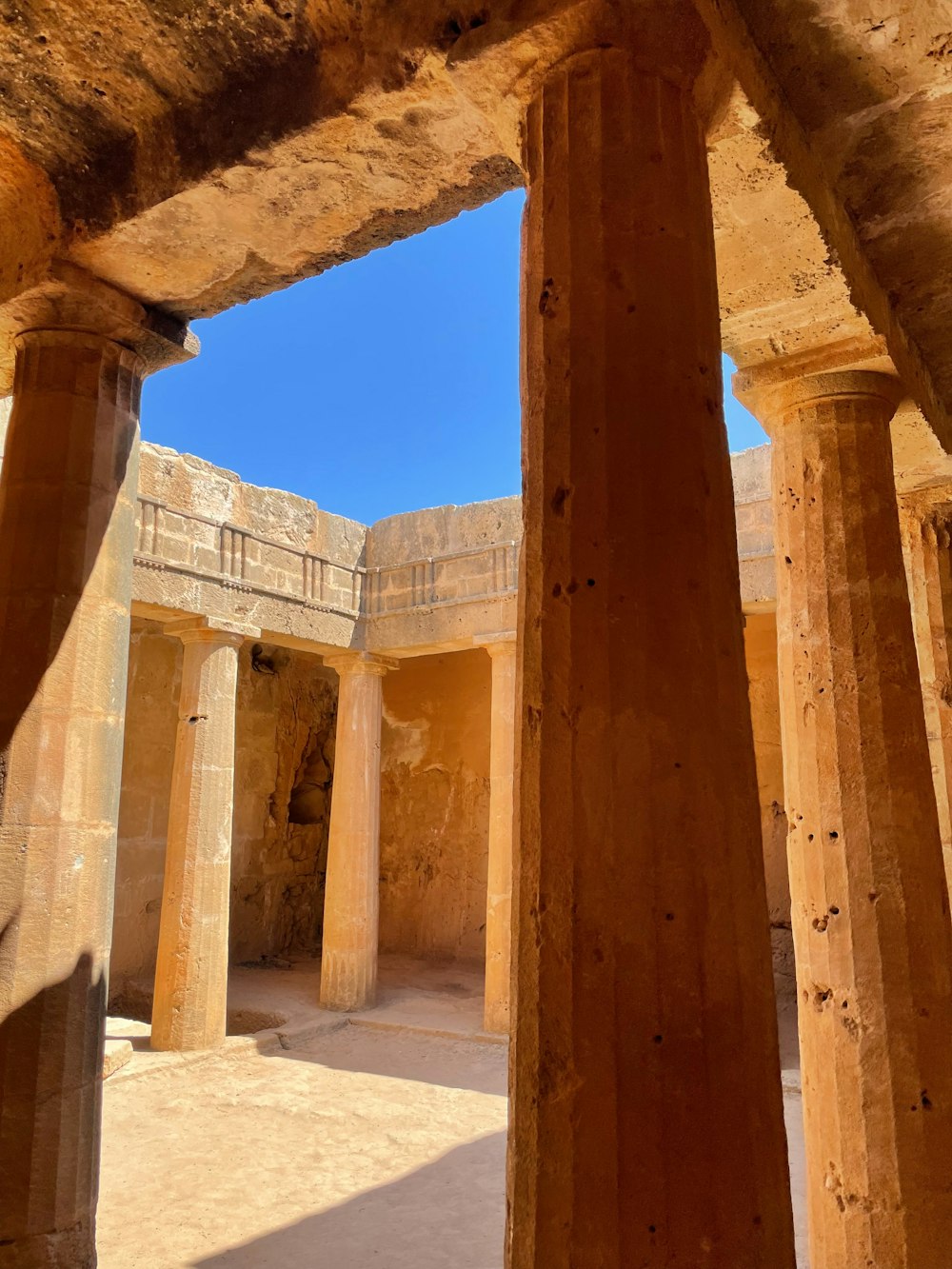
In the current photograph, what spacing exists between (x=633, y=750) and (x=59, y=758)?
2.49 m

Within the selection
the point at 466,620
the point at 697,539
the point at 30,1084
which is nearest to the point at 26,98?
the point at 697,539

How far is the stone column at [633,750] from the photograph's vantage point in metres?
1.68

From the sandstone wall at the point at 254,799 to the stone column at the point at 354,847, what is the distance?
2.73 meters

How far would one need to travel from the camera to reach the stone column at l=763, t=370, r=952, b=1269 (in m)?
3.21

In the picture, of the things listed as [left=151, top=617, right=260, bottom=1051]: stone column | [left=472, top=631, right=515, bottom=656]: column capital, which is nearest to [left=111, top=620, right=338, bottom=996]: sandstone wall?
[left=151, top=617, right=260, bottom=1051]: stone column

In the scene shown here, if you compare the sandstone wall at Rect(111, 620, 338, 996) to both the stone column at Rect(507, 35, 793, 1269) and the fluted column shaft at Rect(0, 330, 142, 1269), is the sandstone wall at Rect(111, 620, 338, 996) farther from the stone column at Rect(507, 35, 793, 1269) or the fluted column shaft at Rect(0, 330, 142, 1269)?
the stone column at Rect(507, 35, 793, 1269)

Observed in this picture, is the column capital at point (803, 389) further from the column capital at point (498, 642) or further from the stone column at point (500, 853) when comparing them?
the column capital at point (498, 642)

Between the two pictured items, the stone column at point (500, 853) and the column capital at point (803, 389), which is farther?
the stone column at point (500, 853)

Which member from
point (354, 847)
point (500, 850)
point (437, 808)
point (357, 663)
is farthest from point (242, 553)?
point (437, 808)

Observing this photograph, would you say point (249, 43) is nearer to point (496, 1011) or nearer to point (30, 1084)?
point (30, 1084)

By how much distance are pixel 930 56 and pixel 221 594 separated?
8.76 m

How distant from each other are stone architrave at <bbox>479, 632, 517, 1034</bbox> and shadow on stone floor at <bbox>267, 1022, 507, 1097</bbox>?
59 cm

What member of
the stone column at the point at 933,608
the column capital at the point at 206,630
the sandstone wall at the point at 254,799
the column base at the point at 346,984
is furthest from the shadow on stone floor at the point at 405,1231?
the sandstone wall at the point at 254,799

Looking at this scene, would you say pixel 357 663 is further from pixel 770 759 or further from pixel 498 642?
pixel 770 759
